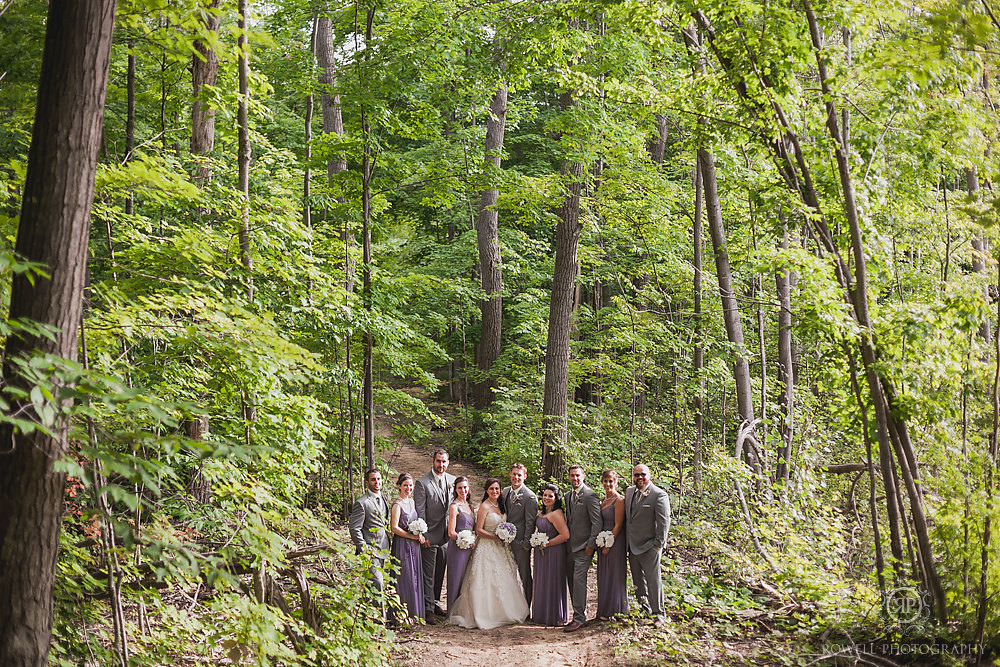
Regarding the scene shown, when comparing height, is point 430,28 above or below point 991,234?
above

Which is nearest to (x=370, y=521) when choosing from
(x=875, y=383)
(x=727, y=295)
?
(x=875, y=383)

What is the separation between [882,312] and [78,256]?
231 inches

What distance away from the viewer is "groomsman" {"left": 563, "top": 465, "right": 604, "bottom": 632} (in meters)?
7.73

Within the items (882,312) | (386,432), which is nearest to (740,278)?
(386,432)

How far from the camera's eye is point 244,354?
4676mm

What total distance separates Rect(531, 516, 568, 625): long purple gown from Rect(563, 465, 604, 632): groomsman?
113mm

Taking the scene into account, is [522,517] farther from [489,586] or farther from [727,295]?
[727,295]

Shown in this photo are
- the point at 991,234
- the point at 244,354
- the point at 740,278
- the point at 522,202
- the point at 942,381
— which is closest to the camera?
the point at 244,354

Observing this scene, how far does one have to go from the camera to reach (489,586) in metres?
7.89

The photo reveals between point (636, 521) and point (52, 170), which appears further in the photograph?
point (636, 521)

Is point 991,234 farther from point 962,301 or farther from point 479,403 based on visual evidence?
point 479,403

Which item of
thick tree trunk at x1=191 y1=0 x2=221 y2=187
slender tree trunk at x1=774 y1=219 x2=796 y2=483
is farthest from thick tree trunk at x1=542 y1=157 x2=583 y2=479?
thick tree trunk at x1=191 y1=0 x2=221 y2=187

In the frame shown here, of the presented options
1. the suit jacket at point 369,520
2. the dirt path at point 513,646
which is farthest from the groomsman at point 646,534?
the suit jacket at point 369,520

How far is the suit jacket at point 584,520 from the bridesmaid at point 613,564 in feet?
0.36
